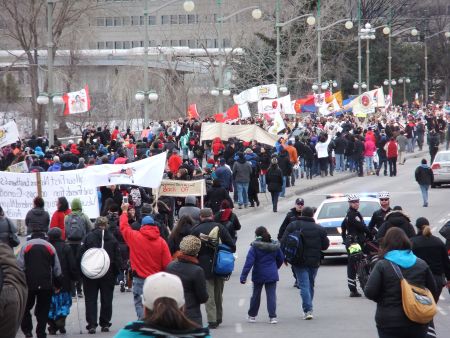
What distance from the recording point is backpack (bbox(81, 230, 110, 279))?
15.1 meters

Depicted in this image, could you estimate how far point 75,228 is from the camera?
56.0ft

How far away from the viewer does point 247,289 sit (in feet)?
63.5

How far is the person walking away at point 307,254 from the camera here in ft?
52.0

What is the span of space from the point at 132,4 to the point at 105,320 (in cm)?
10262

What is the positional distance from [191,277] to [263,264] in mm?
4112

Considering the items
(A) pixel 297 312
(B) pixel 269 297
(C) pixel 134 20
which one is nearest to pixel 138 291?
(B) pixel 269 297

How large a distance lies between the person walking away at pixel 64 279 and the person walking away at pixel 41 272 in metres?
0.70

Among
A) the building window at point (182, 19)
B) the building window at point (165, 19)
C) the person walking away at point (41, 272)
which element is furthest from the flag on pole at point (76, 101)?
the building window at point (165, 19)

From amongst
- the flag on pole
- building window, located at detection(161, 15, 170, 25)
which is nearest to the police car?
the flag on pole

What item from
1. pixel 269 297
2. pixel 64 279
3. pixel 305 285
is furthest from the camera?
pixel 305 285

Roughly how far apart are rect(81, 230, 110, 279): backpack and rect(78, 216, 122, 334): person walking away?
0.14m

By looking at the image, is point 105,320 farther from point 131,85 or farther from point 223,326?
point 131,85

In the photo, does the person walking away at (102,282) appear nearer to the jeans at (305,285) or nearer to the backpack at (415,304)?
the jeans at (305,285)

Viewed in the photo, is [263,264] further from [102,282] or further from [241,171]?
[241,171]
